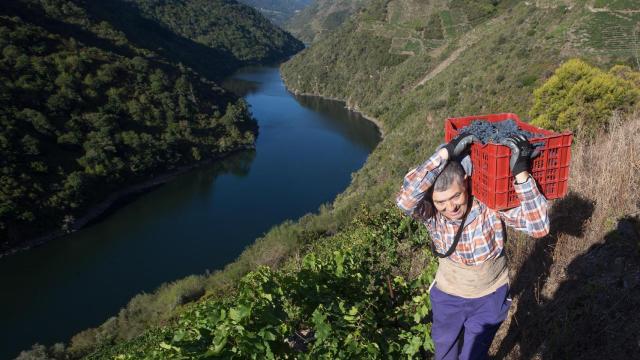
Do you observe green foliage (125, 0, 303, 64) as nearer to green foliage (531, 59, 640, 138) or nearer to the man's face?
green foliage (531, 59, 640, 138)

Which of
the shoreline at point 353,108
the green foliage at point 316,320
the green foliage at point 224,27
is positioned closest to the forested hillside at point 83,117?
the shoreline at point 353,108

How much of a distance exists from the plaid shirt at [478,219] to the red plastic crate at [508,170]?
0.07 m

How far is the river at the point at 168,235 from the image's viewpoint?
78.5ft

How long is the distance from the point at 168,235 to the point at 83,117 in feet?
57.1

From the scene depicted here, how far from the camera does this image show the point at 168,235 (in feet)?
105

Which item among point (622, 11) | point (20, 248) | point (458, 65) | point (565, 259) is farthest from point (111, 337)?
point (458, 65)

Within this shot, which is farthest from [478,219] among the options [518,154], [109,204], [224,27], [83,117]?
[224,27]

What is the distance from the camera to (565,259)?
3.42m

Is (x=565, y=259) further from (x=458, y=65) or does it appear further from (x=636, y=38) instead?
(x=458, y=65)

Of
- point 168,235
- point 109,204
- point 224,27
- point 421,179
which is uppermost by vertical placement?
point 224,27

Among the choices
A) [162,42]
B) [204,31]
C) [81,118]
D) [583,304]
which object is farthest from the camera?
[204,31]

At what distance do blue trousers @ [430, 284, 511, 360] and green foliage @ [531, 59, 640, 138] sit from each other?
12.1m

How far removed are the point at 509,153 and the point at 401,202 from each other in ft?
1.90

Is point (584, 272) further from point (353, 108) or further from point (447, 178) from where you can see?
point (353, 108)
